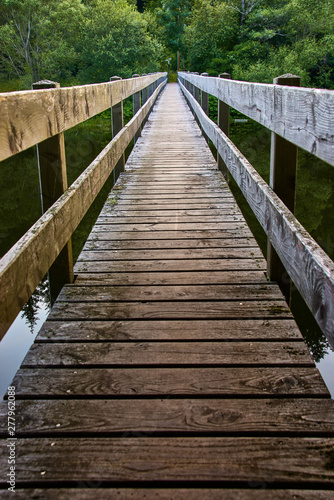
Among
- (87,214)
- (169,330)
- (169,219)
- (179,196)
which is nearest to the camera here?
(169,330)

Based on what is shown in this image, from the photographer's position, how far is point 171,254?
9.77 feet

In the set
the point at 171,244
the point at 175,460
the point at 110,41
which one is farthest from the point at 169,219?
the point at 110,41

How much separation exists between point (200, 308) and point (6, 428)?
40.7 inches

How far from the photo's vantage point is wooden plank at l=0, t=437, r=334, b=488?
4.15 feet

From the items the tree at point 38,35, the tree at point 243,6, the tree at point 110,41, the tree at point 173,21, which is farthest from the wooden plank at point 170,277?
the tree at point 173,21

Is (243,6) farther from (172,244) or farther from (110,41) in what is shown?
(172,244)

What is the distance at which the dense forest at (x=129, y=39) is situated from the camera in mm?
25359

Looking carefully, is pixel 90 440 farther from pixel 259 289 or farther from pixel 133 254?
pixel 133 254

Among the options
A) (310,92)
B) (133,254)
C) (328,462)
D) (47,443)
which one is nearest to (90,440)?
(47,443)

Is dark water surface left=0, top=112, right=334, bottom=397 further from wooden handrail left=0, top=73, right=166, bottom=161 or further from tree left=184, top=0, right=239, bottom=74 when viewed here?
tree left=184, top=0, right=239, bottom=74

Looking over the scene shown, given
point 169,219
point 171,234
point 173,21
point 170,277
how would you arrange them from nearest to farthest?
point 170,277
point 171,234
point 169,219
point 173,21

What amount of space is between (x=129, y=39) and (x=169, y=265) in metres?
26.5

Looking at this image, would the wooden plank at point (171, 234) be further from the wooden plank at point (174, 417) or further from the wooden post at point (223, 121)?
the wooden post at point (223, 121)

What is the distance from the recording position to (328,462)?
1299 millimetres
